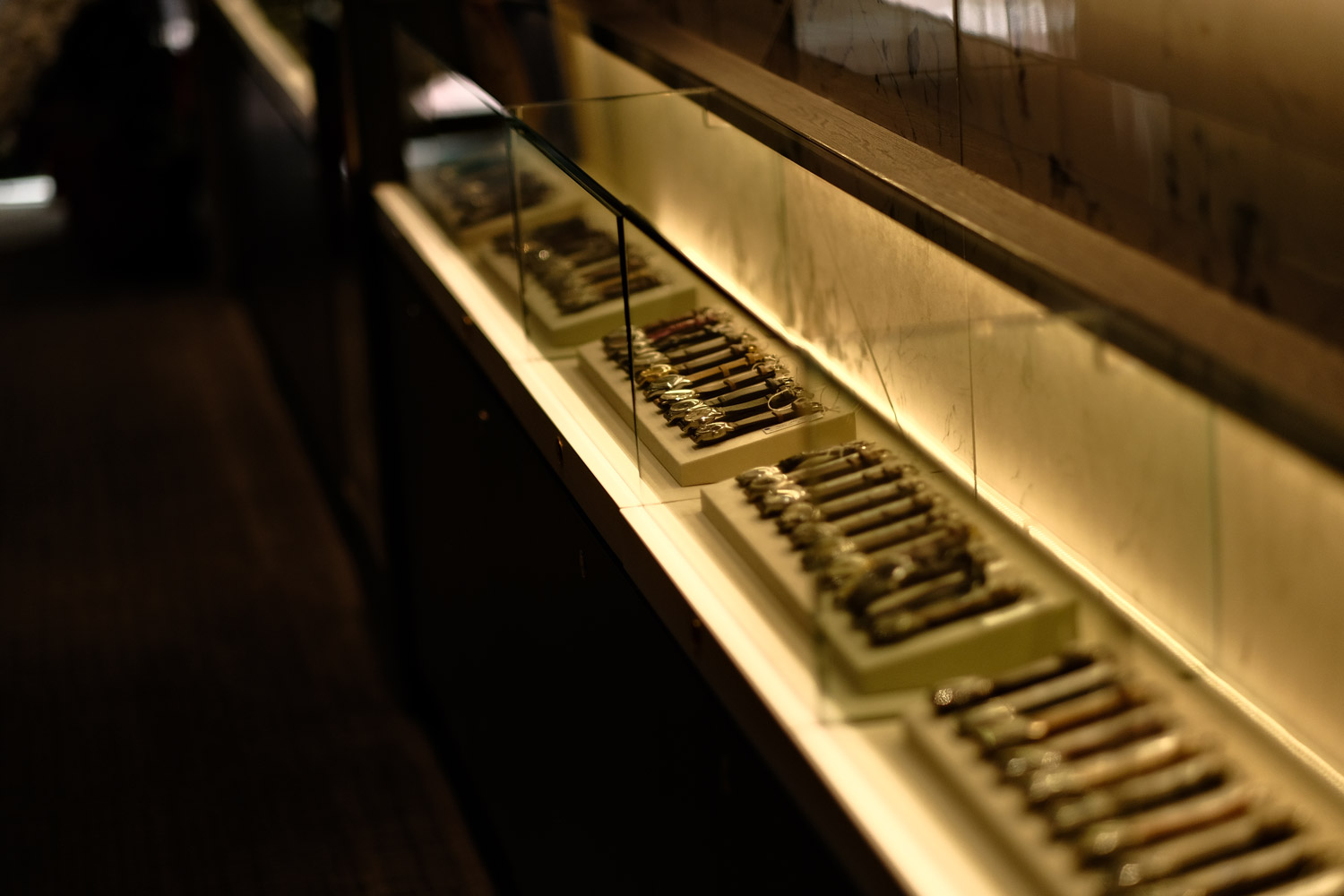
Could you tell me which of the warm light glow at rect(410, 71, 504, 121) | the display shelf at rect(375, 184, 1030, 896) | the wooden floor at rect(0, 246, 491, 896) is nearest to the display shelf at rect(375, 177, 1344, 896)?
the display shelf at rect(375, 184, 1030, 896)

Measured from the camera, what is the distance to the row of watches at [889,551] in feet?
3.90

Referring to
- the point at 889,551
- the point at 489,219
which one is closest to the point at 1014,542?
the point at 889,551

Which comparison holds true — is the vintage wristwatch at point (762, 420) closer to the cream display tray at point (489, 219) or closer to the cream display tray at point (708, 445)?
the cream display tray at point (708, 445)

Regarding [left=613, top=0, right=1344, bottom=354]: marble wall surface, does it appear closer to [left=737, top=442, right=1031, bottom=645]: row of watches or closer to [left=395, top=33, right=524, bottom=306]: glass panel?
[left=737, top=442, right=1031, bottom=645]: row of watches

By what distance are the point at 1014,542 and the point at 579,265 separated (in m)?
0.86

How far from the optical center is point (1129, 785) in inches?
42.0

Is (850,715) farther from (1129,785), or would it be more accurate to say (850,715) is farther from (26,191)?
(26,191)

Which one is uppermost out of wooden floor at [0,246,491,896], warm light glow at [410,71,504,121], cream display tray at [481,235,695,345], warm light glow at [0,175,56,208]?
warm light glow at [410,71,504,121]

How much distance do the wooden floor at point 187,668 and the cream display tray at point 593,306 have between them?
48.2 inches

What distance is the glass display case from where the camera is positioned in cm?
106

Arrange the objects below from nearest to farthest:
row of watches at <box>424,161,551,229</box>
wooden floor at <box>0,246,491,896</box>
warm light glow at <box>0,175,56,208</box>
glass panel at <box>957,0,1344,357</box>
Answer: glass panel at <box>957,0,1344,357</box> < row of watches at <box>424,161,551,229</box> < wooden floor at <box>0,246,491,896</box> < warm light glow at <box>0,175,56,208</box>

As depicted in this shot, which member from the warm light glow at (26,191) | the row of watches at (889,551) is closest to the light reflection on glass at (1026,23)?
the row of watches at (889,551)

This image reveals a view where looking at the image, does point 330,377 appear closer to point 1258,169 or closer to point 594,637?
point 594,637

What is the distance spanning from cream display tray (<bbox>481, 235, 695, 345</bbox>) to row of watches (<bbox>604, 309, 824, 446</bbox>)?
20 mm
